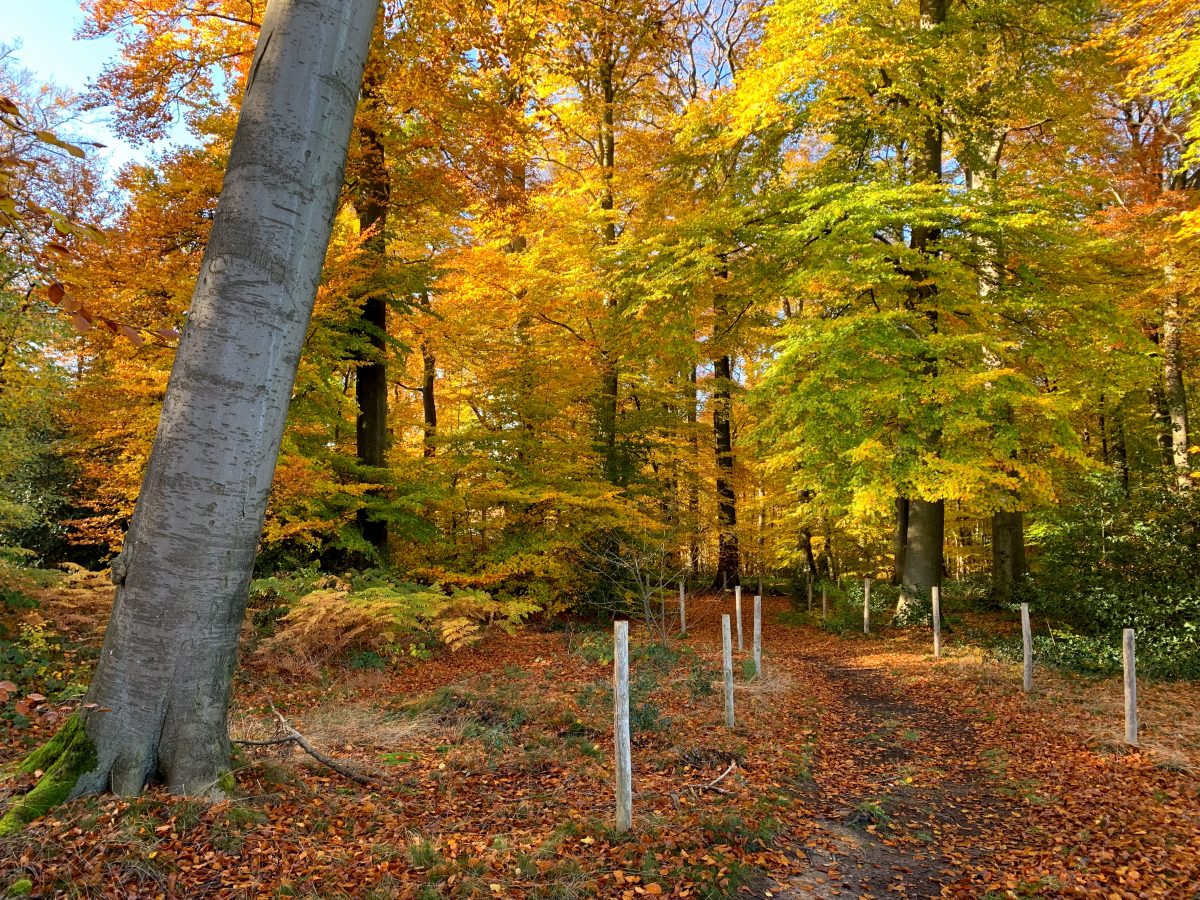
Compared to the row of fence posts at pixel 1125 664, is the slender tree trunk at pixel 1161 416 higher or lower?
higher

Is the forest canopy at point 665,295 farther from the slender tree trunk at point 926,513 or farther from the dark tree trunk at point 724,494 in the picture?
the dark tree trunk at point 724,494

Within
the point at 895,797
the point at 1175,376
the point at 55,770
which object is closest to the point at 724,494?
the point at 1175,376

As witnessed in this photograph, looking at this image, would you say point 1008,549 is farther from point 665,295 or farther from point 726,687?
point 726,687

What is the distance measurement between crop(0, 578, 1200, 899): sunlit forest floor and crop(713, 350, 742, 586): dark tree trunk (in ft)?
29.1

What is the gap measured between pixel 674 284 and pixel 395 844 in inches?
369

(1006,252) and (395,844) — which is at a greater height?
(1006,252)

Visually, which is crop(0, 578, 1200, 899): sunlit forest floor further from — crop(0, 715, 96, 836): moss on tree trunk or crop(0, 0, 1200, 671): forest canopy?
crop(0, 0, 1200, 671): forest canopy

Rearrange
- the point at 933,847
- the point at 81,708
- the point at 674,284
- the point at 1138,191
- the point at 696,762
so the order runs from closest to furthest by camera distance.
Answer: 1. the point at 81,708
2. the point at 933,847
3. the point at 696,762
4. the point at 674,284
5. the point at 1138,191

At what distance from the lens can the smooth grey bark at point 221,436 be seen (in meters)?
3.02

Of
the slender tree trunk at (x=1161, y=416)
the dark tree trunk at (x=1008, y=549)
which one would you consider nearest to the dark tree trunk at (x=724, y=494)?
the dark tree trunk at (x=1008, y=549)

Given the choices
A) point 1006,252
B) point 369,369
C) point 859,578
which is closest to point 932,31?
point 1006,252

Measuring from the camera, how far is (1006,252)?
10.2 metres

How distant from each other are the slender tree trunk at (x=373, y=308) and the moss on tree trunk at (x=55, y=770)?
7.70 metres

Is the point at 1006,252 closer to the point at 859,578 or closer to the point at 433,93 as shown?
the point at 433,93
